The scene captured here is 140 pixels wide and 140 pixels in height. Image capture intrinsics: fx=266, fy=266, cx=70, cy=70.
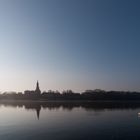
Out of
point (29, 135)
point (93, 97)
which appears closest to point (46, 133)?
point (29, 135)

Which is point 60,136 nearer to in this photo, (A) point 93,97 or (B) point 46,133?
(B) point 46,133

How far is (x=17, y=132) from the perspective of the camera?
35.6m

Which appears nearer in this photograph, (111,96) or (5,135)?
(5,135)

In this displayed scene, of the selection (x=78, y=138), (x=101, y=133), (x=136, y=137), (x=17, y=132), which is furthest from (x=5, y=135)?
(x=136, y=137)

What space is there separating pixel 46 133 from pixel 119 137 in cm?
960

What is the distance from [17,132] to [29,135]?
3.04 m

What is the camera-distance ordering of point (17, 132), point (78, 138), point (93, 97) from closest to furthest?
point (78, 138) → point (17, 132) → point (93, 97)

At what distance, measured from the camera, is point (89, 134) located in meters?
33.5

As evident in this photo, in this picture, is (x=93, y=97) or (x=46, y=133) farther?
(x=93, y=97)

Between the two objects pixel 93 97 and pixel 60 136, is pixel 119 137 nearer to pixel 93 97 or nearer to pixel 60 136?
pixel 60 136

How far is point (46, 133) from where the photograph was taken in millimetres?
34969

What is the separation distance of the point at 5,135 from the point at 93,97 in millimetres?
144941

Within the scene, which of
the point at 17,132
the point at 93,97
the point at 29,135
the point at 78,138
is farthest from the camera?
the point at 93,97

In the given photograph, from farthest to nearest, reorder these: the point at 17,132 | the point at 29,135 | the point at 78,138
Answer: the point at 17,132
the point at 29,135
the point at 78,138
